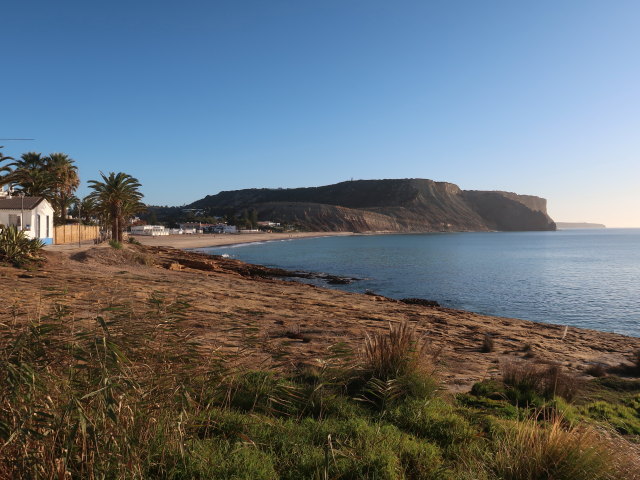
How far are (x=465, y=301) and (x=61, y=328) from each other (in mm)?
27249

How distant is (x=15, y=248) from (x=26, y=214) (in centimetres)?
2054

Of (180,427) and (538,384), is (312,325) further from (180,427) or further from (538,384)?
(180,427)

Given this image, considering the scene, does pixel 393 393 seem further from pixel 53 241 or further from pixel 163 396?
pixel 53 241

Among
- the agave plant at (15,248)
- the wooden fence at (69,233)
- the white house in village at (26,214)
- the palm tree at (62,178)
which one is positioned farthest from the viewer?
the palm tree at (62,178)

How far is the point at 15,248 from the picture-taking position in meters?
19.0

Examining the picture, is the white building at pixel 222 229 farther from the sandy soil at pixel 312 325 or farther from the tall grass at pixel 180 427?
the tall grass at pixel 180 427

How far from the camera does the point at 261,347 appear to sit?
8.87 metres

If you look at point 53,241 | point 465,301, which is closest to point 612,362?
point 465,301

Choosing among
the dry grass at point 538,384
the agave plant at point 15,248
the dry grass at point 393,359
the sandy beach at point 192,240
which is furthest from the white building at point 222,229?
the dry grass at point 393,359

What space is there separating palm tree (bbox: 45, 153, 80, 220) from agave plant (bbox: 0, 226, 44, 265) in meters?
32.2

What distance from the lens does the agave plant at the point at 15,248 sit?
61.3ft

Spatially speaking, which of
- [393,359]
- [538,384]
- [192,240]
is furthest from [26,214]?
[192,240]

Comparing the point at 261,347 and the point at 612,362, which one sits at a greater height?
the point at 261,347

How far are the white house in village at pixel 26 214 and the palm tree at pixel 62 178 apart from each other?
10979 millimetres
